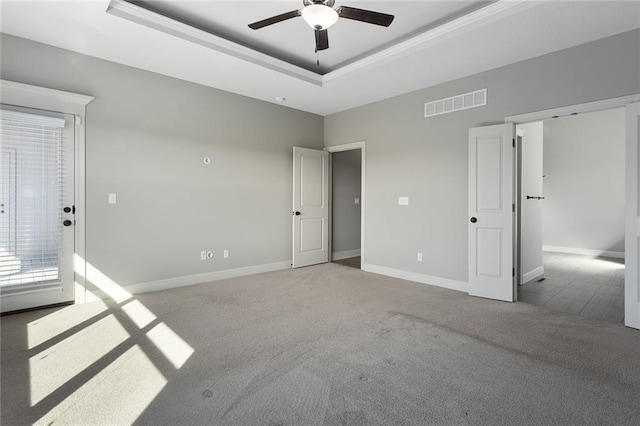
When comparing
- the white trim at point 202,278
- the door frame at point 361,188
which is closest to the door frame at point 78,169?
the white trim at point 202,278

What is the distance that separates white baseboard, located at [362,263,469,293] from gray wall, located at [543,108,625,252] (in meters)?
4.89

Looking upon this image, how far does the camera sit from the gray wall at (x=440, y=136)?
3.28 metres

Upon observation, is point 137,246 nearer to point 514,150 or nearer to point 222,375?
point 222,375

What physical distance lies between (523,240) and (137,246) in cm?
527

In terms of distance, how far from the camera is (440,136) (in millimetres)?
4500

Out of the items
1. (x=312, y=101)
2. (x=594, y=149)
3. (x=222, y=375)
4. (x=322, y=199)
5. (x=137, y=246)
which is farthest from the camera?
(x=594, y=149)

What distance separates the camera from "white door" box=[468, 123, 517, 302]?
381 cm

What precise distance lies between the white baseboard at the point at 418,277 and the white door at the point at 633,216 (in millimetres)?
1566

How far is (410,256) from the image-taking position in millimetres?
4871

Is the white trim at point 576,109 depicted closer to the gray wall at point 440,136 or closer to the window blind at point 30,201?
the gray wall at point 440,136

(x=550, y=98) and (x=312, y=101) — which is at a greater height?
(x=312, y=101)

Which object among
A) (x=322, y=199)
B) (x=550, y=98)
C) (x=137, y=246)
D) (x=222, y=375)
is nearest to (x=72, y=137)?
(x=137, y=246)

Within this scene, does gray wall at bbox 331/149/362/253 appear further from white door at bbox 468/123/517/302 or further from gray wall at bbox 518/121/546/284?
gray wall at bbox 518/121/546/284

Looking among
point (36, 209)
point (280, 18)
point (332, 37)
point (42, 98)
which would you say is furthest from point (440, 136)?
point (36, 209)
